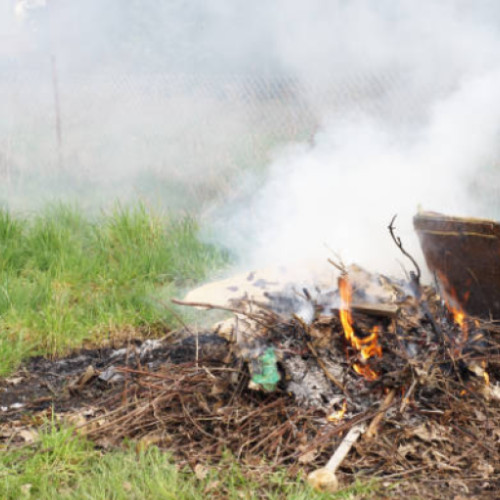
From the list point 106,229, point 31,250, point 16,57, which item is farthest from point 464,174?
point 16,57

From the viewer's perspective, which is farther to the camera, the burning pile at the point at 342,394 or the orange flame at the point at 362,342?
the orange flame at the point at 362,342

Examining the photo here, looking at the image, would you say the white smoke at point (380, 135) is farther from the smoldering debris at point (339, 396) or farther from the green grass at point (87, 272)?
the smoldering debris at point (339, 396)

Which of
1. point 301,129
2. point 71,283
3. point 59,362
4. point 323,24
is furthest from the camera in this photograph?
point 323,24

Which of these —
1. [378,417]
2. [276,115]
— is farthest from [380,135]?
[378,417]

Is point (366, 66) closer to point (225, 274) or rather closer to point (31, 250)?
point (225, 274)

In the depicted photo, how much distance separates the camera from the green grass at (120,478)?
2.82 meters

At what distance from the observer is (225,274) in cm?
562

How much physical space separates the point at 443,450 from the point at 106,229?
3.54 meters

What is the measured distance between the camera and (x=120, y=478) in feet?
9.55

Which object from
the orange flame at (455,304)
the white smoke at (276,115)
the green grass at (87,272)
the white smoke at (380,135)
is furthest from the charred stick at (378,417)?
the green grass at (87,272)

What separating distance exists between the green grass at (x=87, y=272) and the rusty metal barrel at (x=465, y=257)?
1.99 meters

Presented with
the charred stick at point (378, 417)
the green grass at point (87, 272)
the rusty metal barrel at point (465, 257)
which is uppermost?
the rusty metal barrel at point (465, 257)

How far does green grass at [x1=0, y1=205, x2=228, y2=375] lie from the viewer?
4.77m

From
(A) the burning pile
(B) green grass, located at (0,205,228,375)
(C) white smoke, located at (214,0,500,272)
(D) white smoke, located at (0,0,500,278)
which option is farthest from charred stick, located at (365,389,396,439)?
(B) green grass, located at (0,205,228,375)
